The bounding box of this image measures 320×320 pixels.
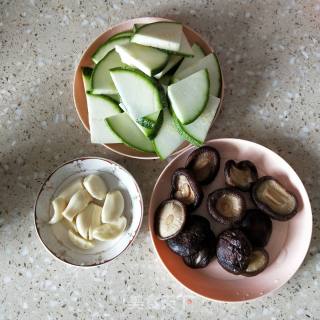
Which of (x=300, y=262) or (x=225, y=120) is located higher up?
(x=225, y=120)

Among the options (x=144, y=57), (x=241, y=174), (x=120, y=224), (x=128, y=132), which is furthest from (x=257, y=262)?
(x=144, y=57)

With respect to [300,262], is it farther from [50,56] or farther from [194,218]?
[50,56]

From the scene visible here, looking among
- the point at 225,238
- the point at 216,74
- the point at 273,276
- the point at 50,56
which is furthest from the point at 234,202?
the point at 50,56

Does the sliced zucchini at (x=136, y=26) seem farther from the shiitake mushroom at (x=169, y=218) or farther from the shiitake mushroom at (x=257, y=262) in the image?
the shiitake mushroom at (x=257, y=262)

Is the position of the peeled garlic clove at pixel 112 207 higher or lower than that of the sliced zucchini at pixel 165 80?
lower

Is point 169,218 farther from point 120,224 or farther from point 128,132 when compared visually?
point 128,132

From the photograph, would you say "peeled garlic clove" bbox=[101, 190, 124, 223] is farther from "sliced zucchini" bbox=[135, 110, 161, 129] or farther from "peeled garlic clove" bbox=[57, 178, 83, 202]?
"sliced zucchini" bbox=[135, 110, 161, 129]

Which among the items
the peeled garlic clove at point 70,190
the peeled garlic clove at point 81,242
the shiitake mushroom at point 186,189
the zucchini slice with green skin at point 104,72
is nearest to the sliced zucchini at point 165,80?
the zucchini slice with green skin at point 104,72
